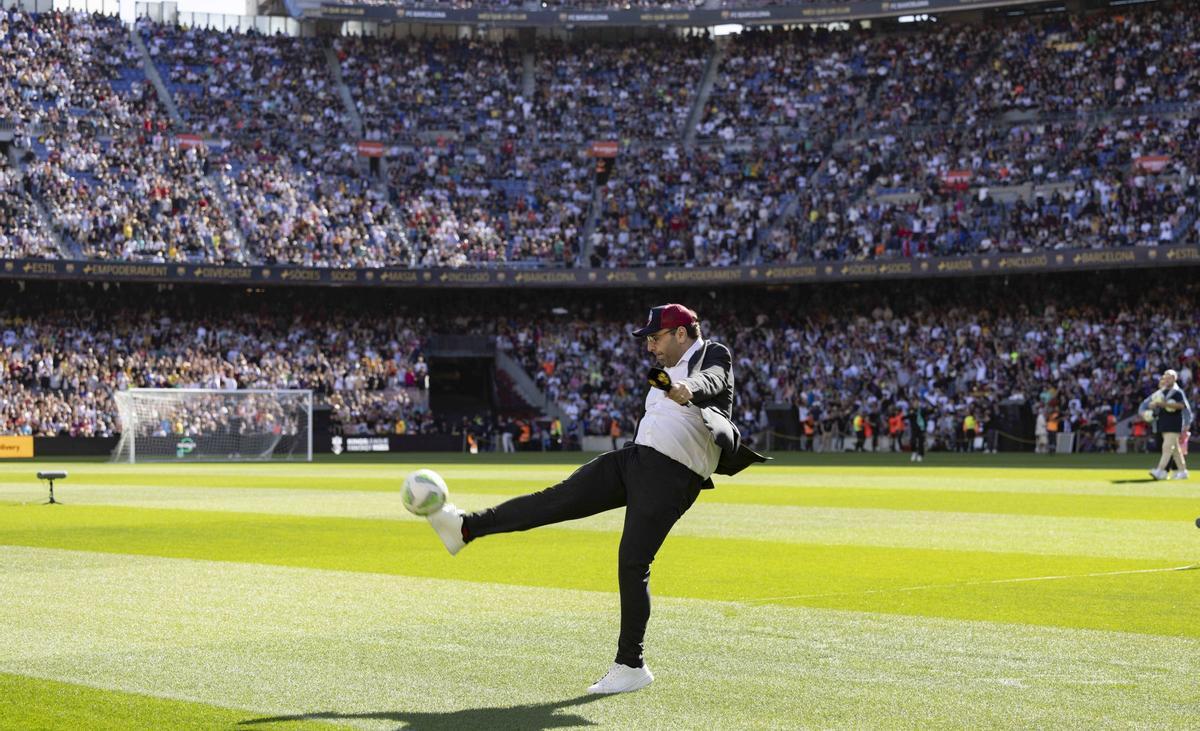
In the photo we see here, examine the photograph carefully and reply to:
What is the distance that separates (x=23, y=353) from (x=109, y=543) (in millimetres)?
42674

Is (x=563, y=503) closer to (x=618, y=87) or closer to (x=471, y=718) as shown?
(x=471, y=718)

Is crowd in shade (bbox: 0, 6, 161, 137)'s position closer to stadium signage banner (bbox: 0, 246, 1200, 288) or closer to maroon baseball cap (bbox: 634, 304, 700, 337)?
stadium signage banner (bbox: 0, 246, 1200, 288)

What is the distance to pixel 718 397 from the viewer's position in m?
8.16

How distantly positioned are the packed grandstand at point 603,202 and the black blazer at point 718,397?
46768mm

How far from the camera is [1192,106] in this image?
5972 cm

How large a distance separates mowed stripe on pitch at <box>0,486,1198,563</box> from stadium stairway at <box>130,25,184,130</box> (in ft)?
138

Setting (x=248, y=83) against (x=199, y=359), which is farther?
(x=248, y=83)

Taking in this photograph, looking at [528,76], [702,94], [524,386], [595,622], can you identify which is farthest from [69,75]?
[595,622]

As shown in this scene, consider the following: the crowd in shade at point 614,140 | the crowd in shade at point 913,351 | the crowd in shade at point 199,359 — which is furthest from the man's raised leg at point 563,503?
the crowd in shade at point 614,140

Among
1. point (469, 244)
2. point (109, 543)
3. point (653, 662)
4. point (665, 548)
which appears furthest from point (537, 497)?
point (469, 244)

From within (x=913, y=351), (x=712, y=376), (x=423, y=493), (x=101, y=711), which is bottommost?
(x=913, y=351)

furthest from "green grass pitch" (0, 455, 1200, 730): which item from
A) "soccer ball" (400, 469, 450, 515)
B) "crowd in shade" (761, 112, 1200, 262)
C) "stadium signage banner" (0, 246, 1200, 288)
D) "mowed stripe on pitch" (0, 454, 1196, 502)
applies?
"crowd in shade" (761, 112, 1200, 262)

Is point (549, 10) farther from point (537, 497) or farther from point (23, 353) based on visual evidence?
point (537, 497)

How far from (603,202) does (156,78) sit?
21.4 m
